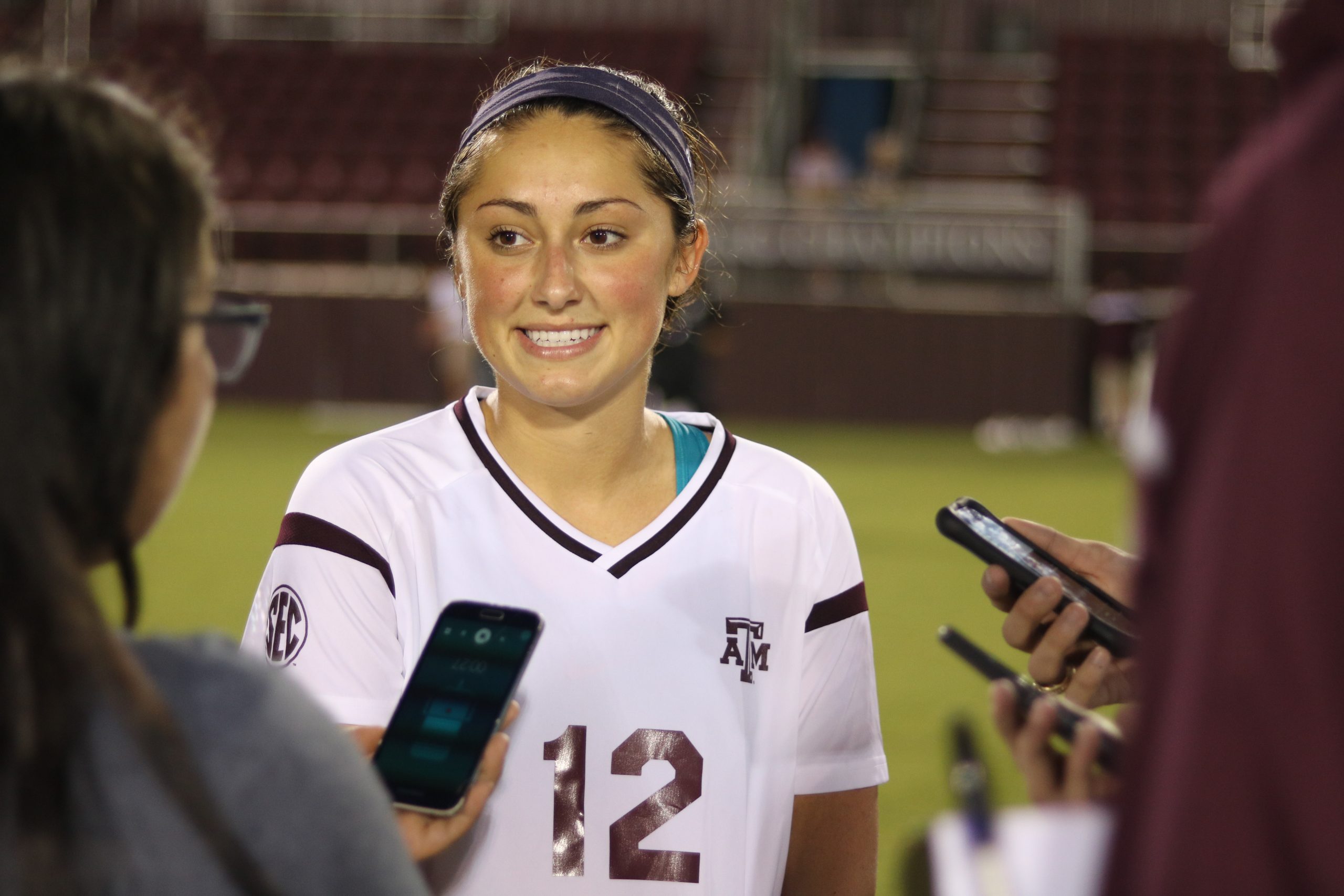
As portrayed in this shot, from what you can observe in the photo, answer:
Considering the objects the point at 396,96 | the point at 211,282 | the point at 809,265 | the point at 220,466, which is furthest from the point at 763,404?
the point at 211,282

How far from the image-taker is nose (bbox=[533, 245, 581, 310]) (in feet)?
6.58

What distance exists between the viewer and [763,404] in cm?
1533


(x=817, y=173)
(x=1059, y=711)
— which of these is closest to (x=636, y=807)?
(x=1059, y=711)

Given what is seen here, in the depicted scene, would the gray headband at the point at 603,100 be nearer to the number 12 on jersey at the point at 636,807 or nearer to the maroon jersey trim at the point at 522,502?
the maroon jersey trim at the point at 522,502

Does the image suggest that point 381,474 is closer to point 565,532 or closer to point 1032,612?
point 565,532

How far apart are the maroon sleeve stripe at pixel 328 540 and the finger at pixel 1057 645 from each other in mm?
811

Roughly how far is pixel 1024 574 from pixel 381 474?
0.84m

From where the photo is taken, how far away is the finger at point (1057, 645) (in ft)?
5.23

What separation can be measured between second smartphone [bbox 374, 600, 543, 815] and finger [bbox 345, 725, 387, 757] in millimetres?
228

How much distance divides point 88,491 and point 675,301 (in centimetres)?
149

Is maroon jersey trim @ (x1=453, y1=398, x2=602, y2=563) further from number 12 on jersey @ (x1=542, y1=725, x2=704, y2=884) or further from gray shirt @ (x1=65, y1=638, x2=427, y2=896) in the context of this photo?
gray shirt @ (x1=65, y1=638, x2=427, y2=896)

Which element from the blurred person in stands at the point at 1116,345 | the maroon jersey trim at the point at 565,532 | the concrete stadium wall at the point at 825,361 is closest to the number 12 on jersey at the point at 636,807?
the maroon jersey trim at the point at 565,532

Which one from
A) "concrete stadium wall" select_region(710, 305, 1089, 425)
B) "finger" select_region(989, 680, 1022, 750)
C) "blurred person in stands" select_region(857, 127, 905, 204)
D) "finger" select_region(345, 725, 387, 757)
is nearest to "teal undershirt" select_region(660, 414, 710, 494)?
"finger" select_region(345, 725, 387, 757)

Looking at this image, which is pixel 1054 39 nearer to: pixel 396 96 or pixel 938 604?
pixel 396 96
